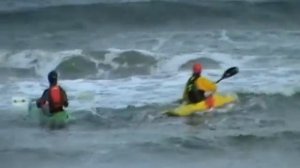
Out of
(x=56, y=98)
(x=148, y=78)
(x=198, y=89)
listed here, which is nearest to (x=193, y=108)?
(x=198, y=89)

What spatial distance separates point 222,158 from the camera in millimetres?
14023

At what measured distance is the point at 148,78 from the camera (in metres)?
20.7

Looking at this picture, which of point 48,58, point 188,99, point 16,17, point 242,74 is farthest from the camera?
point 16,17

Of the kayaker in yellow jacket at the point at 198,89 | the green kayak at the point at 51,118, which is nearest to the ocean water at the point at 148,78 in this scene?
the green kayak at the point at 51,118

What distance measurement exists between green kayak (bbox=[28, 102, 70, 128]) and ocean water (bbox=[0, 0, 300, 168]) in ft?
0.45

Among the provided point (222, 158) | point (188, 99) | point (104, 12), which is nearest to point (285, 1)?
point (104, 12)

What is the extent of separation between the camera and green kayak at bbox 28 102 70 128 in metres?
16.3

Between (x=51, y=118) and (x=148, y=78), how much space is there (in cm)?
458

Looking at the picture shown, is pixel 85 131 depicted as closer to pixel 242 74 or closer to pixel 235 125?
pixel 235 125

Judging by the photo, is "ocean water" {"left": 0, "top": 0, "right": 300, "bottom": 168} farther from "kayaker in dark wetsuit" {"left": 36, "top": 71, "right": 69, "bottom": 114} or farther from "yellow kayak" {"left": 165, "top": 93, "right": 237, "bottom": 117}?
"kayaker in dark wetsuit" {"left": 36, "top": 71, "right": 69, "bottom": 114}

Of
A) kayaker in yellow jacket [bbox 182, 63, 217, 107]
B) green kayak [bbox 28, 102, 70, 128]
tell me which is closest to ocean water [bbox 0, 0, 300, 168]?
green kayak [bbox 28, 102, 70, 128]

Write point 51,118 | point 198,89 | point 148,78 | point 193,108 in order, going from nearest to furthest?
point 51,118, point 193,108, point 198,89, point 148,78

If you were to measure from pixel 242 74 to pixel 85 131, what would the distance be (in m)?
5.17

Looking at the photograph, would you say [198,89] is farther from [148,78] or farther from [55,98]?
[148,78]
